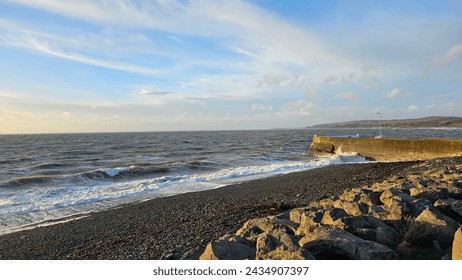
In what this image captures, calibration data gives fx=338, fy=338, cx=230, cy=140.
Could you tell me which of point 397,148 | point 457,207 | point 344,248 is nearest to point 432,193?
point 457,207

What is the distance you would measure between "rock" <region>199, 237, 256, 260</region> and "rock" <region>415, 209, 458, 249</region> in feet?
7.93

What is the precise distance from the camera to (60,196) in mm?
14484

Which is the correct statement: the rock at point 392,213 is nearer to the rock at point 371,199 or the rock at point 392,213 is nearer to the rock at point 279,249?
the rock at point 371,199

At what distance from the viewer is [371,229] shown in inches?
181

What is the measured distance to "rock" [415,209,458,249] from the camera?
443 cm

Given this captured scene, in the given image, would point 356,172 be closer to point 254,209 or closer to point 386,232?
point 254,209

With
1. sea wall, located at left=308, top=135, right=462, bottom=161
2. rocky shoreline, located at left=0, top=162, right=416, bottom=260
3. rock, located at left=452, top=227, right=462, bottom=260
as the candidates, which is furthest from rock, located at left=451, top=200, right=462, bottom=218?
sea wall, located at left=308, top=135, right=462, bottom=161

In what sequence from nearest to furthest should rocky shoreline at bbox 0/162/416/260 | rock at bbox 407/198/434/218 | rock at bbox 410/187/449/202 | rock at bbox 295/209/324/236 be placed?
rock at bbox 295/209/324/236 < rock at bbox 407/198/434/218 < rock at bbox 410/187/449/202 < rocky shoreline at bbox 0/162/416/260

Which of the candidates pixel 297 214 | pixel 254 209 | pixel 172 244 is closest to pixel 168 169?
pixel 254 209

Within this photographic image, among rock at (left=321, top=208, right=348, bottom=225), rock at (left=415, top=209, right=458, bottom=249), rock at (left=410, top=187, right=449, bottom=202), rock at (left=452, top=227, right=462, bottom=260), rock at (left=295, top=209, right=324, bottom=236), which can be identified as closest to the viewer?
rock at (left=452, top=227, right=462, bottom=260)

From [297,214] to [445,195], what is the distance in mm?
3051

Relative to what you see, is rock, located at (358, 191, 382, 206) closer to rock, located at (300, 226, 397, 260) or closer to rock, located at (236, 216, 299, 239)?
rock, located at (236, 216, 299, 239)

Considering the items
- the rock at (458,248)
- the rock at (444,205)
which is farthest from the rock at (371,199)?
the rock at (458,248)

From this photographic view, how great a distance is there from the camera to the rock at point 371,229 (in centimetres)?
450
